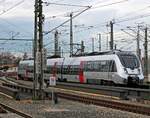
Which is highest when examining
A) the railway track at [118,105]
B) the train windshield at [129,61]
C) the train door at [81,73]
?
the train windshield at [129,61]

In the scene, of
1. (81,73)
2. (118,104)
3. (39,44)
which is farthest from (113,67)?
(118,104)

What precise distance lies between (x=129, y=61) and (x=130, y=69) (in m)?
0.84

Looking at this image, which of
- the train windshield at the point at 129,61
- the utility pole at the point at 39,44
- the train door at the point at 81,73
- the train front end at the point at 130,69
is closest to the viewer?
the utility pole at the point at 39,44

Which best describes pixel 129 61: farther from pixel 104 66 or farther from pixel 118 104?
pixel 118 104

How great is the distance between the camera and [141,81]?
40.0 meters

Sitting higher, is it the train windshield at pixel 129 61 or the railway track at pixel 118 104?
the train windshield at pixel 129 61

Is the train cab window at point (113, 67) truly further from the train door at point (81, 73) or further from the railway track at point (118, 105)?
the railway track at point (118, 105)

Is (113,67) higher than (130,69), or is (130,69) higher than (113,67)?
(113,67)

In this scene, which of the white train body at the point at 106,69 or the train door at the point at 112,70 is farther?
the train door at the point at 112,70

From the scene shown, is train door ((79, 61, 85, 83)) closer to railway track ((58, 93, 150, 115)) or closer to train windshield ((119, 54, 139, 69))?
train windshield ((119, 54, 139, 69))

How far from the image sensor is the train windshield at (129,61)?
39.5 meters

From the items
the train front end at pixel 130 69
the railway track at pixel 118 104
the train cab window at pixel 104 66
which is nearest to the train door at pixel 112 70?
the train cab window at pixel 104 66

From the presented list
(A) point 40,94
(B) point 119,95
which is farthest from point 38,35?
(B) point 119,95

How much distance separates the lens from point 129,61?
40156 millimetres
